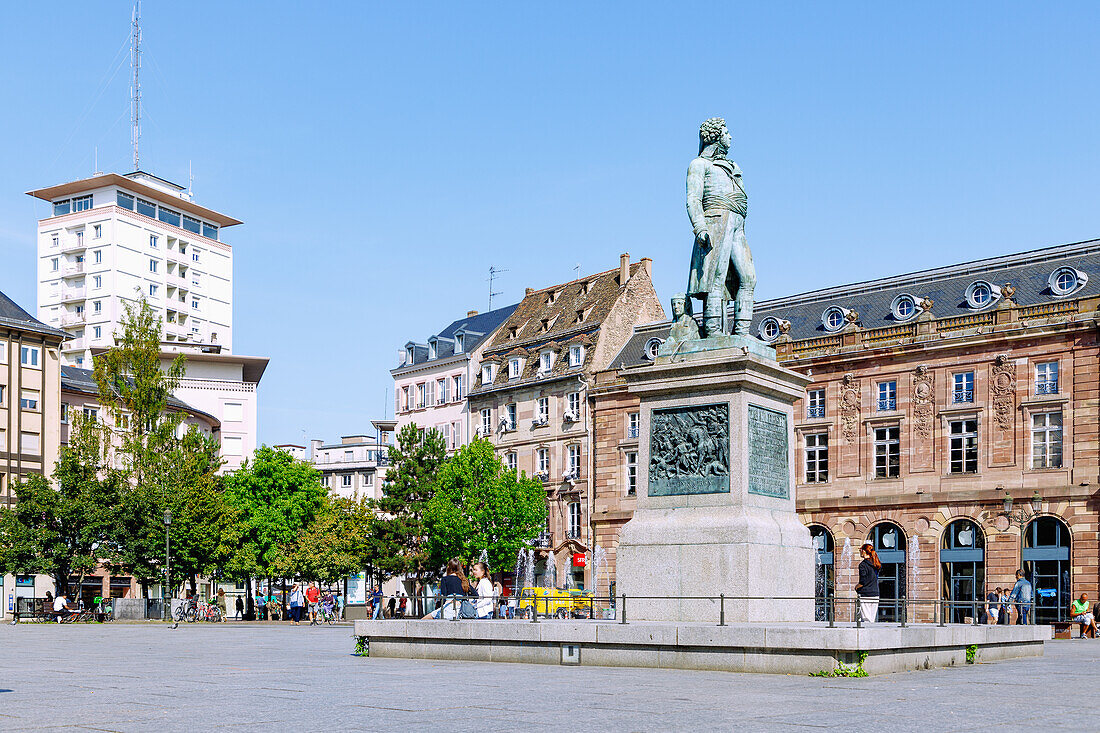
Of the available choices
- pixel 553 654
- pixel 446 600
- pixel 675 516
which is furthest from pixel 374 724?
pixel 446 600

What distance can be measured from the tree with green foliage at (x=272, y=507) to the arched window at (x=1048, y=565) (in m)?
38.3

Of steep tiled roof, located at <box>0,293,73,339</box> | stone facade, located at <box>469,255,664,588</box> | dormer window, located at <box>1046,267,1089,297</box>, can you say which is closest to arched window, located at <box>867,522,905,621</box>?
dormer window, located at <box>1046,267,1089,297</box>

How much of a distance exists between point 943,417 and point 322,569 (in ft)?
112

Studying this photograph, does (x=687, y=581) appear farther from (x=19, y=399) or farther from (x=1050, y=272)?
(x=19, y=399)

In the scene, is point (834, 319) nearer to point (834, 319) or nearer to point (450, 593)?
point (834, 319)

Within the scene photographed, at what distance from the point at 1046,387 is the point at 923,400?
5.81 metres

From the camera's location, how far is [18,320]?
8025cm

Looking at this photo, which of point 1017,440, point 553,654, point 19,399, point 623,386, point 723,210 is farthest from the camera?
point 19,399

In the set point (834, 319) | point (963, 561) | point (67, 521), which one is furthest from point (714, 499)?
point (67, 521)

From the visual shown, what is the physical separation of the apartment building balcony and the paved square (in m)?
114

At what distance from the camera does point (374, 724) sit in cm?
1095

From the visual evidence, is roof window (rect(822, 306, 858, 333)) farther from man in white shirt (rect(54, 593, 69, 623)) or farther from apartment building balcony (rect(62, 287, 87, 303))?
apartment building balcony (rect(62, 287, 87, 303))

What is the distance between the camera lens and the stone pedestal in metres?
18.1

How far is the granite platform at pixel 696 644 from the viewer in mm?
15781
